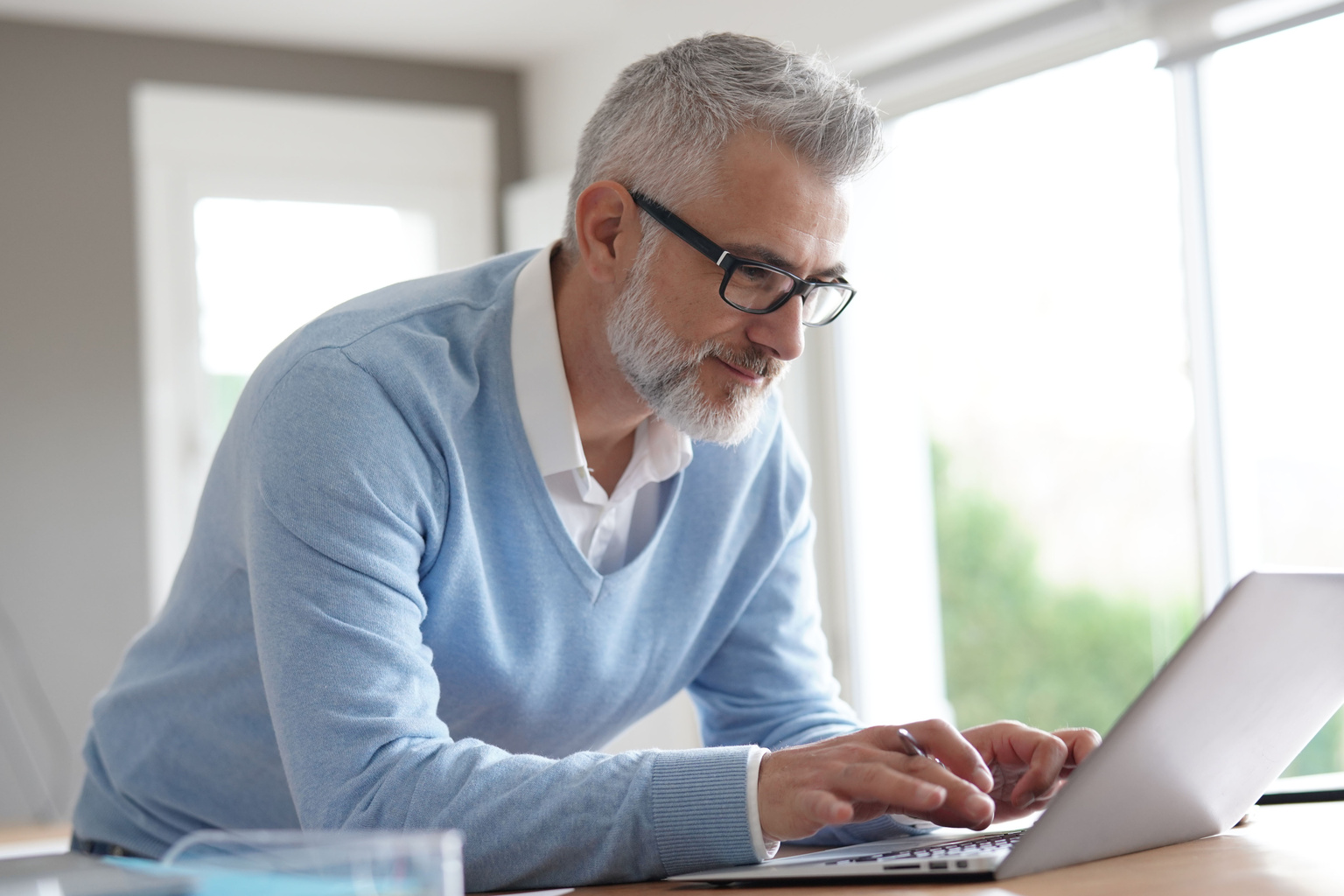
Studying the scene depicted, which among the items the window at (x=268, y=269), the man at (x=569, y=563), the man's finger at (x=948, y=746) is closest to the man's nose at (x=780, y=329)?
the man at (x=569, y=563)

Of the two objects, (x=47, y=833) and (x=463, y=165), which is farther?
(x=463, y=165)

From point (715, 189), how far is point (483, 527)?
1.37ft

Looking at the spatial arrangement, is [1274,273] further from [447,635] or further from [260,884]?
[260,884]

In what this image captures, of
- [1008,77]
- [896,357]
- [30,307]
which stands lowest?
[896,357]

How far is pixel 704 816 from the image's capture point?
3.43 feet

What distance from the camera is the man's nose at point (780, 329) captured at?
4.75 feet

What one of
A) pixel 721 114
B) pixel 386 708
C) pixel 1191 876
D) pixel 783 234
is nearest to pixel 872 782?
pixel 1191 876

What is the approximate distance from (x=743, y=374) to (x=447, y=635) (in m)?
0.41

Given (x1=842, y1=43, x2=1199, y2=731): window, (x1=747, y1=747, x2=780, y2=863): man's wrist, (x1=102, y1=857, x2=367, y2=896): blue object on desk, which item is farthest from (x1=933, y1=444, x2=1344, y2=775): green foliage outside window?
(x1=102, y1=857, x2=367, y2=896): blue object on desk

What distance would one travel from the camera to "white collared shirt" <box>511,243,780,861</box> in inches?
56.9

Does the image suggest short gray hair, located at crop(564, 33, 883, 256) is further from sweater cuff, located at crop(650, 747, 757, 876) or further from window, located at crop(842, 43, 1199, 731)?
window, located at crop(842, 43, 1199, 731)

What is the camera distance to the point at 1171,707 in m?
0.98

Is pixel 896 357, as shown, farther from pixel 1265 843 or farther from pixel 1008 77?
pixel 1265 843

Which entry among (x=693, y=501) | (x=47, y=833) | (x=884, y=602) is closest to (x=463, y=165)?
(x=884, y=602)
